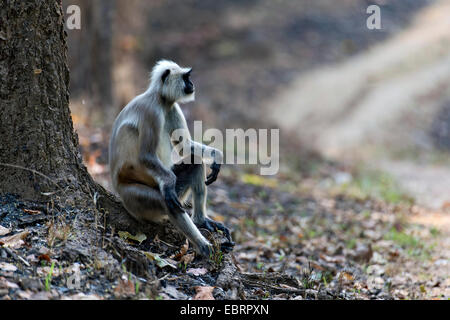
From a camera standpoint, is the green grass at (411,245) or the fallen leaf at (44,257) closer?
the fallen leaf at (44,257)

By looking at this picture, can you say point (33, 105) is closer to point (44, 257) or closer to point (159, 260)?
point (44, 257)

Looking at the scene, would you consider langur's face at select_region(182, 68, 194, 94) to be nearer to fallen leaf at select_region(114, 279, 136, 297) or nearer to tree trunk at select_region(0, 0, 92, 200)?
tree trunk at select_region(0, 0, 92, 200)

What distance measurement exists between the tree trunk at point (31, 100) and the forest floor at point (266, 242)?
0.21 meters

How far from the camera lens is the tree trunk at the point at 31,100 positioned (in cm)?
431

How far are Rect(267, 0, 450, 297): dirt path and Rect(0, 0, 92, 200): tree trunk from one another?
25.9 ft

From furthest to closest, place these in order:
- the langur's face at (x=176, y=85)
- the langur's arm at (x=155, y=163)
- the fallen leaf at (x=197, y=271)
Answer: the langur's face at (x=176, y=85)
the langur's arm at (x=155, y=163)
the fallen leaf at (x=197, y=271)

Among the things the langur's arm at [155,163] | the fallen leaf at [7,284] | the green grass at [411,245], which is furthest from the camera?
the green grass at [411,245]

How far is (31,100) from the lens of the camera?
4.38 m

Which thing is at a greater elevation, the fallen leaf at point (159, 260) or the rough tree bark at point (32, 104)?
the rough tree bark at point (32, 104)

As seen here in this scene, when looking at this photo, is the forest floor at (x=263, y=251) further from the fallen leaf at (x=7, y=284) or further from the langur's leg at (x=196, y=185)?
the langur's leg at (x=196, y=185)

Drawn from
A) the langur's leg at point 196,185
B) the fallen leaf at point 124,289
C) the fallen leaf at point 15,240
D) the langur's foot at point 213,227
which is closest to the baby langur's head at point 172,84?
the langur's leg at point 196,185

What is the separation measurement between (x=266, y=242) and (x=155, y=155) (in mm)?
2712

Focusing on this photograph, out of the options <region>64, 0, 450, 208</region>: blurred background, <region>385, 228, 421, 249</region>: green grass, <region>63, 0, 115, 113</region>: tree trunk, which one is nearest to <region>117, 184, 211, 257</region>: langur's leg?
<region>64, 0, 450, 208</region>: blurred background

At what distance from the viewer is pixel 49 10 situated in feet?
14.4
